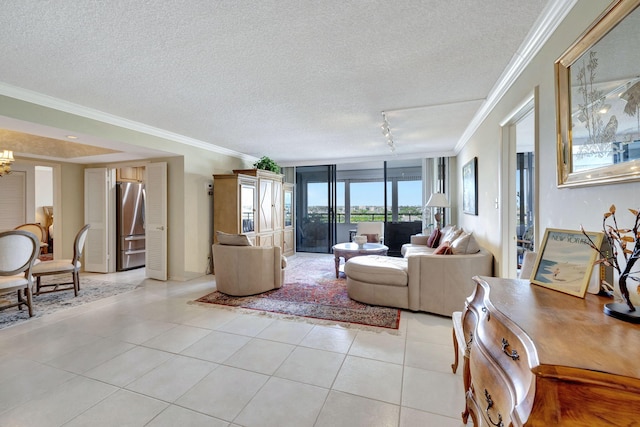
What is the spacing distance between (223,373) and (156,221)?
A: 369cm

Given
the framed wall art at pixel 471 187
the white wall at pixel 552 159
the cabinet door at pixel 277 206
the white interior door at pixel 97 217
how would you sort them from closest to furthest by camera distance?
1. the white wall at pixel 552 159
2. the framed wall art at pixel 471 187
3. the white interior door at pixel 97 217
4. the cabinet door at pixel 277 206

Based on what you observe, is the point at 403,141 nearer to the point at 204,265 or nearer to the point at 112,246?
the point at 204,265

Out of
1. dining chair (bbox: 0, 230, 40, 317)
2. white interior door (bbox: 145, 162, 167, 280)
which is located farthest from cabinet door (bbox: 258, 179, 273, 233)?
dining chair (bbox: 0, 230, 40, 317)

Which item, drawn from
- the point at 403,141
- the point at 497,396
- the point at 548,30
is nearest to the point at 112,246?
the point at 403,141

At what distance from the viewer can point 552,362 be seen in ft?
2.30

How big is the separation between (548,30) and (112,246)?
6.89 metres

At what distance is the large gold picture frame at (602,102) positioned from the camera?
1.11 metres

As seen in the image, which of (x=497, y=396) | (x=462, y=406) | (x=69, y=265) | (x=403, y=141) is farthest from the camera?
(x=403, y=141)

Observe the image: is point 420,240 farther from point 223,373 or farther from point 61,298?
point 61,298

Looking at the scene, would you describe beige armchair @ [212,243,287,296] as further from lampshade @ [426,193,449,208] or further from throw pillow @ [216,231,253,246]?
lampshade @ [426,193,449,208]

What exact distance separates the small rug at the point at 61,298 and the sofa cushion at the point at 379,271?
351 centimetres

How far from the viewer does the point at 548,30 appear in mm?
1768

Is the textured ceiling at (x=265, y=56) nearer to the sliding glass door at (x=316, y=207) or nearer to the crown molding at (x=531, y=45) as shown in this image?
the crown molding at (x=531, y=45)

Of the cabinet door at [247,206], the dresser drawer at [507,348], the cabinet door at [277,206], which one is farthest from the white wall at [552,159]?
the cabinet door at [277,206]
